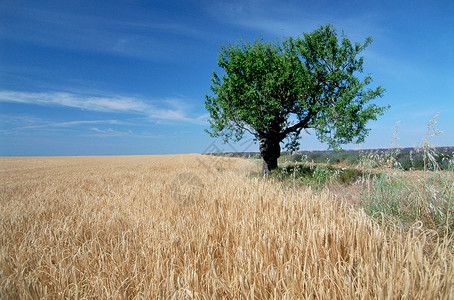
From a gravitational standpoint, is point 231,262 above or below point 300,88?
below

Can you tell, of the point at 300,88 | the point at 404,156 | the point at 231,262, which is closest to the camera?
the point at 231,262

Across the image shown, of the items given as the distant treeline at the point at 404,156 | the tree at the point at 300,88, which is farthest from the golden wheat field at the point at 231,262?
the tree at the point at 300,88

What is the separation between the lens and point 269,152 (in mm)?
12344

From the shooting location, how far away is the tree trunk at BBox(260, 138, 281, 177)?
12.3 m

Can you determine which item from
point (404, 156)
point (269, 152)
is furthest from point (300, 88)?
point (404, 156)

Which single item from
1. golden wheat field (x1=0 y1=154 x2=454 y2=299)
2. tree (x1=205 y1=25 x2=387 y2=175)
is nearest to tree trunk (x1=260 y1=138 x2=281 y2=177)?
tree (x1=205 y1=25 x2=387 y2=175)

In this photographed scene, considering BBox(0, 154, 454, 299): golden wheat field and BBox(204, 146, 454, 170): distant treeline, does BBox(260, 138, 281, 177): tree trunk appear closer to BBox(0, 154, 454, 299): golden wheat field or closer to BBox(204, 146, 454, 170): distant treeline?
BBox(204, 146, 454, 170): distant treeline

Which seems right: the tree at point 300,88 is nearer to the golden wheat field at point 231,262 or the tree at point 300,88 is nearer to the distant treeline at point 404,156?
the distant treeline at point 404,156

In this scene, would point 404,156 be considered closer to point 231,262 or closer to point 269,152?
point 269,152

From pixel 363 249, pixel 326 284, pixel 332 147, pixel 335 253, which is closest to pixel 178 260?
pixel 326 284

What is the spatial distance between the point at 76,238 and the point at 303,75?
10.3m

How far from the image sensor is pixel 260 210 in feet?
12.9

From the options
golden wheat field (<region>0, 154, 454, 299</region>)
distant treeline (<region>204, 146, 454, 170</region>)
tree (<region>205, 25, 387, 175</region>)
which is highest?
tree (<region>205, 25, 387, 175</region>)

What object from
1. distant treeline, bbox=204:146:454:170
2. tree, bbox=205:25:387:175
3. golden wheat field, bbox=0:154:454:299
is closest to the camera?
golden wheat field, bbox=0:154:454:299
